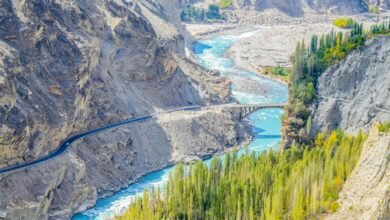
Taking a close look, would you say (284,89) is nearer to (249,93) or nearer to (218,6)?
(249,93)

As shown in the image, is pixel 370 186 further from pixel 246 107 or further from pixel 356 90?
pixel 246 107

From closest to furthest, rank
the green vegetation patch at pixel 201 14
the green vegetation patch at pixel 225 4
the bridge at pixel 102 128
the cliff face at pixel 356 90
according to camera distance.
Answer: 1. the bridge at pixel 102 128
2. the cliff face at pixel 356 90
3. the green vegetation patch at pixel 201 14
4. the green vegetation patch at pixel 225 4

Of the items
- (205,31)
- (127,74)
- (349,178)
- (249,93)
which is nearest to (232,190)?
(349,178)

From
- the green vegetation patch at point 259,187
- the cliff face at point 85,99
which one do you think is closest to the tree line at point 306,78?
the green vegetation patch at point 259,187

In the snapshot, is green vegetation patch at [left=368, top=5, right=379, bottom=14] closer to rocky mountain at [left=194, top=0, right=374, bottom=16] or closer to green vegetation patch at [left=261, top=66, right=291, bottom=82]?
rocky mountain at [left=194, top=0, right=374, bottom=16]

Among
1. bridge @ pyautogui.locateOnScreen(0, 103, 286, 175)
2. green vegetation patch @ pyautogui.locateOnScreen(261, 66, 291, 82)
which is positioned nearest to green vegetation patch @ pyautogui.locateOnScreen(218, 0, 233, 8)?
green vegetation patch @ pyautogui.locateOnScreen(261, 66, 291, 82)

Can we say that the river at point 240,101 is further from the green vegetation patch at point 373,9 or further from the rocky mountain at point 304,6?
the green vegetation patch at point 373,9

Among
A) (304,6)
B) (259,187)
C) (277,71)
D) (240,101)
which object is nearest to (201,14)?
(304,6)
